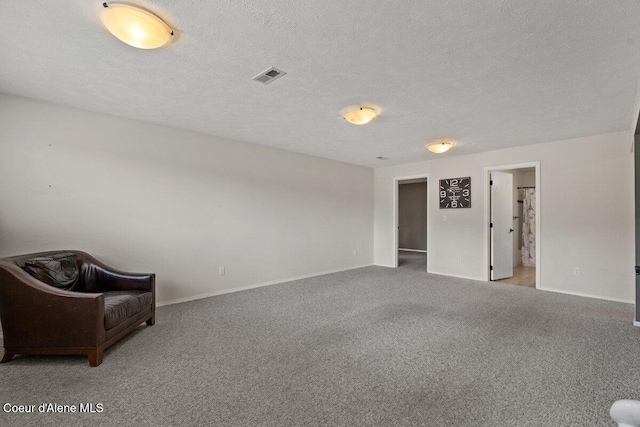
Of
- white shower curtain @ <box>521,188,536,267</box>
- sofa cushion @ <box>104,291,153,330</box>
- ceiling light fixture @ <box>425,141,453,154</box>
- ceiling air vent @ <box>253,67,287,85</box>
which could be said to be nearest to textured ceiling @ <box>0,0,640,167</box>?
ceiling air vent @ <box>253,67,287,85</box>

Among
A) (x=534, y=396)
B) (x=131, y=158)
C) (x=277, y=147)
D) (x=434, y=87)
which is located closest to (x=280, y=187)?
(x=277, y=147)

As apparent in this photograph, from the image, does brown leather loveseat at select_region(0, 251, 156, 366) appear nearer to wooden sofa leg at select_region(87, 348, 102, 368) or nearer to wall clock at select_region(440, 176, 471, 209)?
wooden sofa leg at select_region(87, 348, 102, 368)

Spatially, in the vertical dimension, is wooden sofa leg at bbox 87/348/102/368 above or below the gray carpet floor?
above

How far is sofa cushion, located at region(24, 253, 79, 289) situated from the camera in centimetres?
260

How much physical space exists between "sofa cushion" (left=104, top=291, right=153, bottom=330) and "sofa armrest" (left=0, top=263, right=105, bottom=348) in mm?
136

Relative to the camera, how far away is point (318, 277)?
5680 mm

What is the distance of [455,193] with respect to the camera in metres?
5.79

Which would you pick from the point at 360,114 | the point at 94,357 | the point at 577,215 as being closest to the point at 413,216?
the point at 577,215

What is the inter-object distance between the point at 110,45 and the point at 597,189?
Result: 6.10 meters

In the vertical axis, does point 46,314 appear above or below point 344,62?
below

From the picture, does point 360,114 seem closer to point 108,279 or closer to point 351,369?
point 351,369

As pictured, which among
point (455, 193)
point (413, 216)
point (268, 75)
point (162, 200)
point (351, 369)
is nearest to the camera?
point (351, 369)

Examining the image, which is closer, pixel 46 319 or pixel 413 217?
pixel 46 319

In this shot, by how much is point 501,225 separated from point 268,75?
5.28 metres
